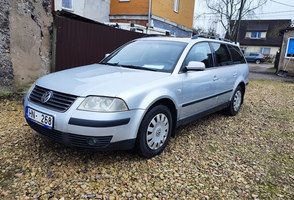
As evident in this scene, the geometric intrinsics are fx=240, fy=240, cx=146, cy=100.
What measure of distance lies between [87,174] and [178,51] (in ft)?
7.19

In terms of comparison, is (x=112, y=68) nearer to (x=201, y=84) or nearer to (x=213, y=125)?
(x=201, y=84)

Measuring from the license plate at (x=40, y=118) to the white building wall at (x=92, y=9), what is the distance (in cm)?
1056

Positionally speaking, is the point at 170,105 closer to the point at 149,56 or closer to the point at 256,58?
the point at 149,56

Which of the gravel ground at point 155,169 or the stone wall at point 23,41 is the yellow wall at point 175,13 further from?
the gravel ground at point 155,169

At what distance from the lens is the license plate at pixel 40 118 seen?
2.63 m

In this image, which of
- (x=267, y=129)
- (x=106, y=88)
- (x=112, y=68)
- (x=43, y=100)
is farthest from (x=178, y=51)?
(x=267, y=129)

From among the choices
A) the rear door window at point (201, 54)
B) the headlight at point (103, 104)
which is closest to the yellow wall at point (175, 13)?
the rear door window at point (201, 54)

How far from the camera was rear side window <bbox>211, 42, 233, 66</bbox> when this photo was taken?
14.9 feet

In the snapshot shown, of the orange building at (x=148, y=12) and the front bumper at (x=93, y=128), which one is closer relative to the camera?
the front bumper at (x=93, y=128)

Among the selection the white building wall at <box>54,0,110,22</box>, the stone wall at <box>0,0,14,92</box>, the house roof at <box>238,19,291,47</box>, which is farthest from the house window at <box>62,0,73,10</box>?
the house roof at <box>238,19,291,47</box>

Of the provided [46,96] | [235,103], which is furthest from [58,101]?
[235,103]

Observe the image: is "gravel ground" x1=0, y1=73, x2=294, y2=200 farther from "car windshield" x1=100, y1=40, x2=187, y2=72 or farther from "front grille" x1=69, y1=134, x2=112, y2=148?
"car windshield" x1=100, y1=40, x2=187, y2=72

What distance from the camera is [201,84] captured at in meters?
3.83

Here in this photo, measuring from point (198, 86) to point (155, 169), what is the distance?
1538 millimetres
